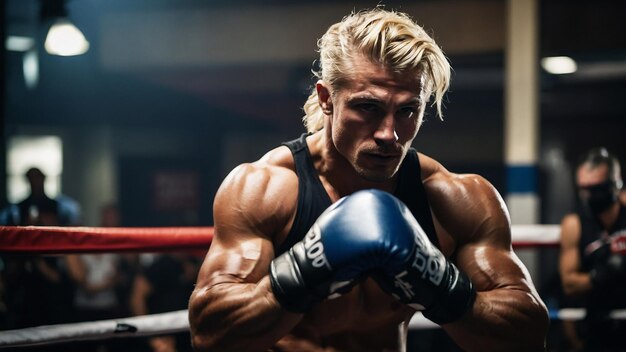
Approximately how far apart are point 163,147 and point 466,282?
7.86 m

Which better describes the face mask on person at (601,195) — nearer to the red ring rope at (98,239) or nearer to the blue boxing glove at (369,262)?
the red ring rope at (98,239)

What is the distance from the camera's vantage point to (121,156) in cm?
901

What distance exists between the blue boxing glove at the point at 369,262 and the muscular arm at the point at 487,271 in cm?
8

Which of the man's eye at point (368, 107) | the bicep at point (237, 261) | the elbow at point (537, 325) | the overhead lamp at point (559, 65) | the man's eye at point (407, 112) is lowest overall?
the elbow at point (537, 325)

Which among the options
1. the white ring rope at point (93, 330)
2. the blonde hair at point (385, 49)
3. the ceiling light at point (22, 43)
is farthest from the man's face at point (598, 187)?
the ceiling light at point (22, 43)

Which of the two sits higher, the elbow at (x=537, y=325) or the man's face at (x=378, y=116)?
the man's face at (x=378, y=116)

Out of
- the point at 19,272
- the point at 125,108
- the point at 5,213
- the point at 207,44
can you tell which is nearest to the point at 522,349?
the point at 19,272

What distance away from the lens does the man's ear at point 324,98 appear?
185 cm

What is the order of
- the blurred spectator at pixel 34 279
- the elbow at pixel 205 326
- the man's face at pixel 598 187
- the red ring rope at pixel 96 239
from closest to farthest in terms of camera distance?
the elbow at pixel 205 326, the red ring rope at pixel 96 239, the blurred spectator at pixel 34 279, the man's face at pixel 598 187

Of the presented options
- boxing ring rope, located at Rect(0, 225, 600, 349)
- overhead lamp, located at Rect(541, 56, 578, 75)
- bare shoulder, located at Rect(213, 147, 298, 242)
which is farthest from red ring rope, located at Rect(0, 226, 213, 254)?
overhead lamp, located at Rect(541, 56, 578, 75)

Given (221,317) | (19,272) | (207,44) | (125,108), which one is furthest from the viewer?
(125,108)

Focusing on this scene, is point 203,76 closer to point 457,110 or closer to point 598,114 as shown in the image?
point 457,110

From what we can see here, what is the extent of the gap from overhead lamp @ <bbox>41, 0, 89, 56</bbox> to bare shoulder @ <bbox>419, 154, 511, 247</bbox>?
9.75ft

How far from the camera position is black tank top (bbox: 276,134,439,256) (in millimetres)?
1789
